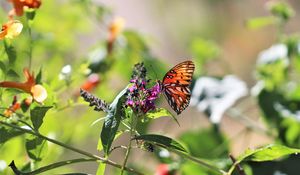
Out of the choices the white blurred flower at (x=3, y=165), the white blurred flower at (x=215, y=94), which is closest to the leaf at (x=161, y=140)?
the white blurred flower at (x=3, y=165)

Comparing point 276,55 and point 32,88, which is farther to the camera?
point 276,55

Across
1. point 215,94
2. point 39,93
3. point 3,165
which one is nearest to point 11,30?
point 39,93

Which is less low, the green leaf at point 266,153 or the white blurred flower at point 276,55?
the white blurred flower at point 276,55

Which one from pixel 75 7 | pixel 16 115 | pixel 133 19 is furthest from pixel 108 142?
pixel 133 19

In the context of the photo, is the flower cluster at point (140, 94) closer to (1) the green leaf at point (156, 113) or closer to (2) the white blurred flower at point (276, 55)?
(1) the green leaf at point (156, 113)

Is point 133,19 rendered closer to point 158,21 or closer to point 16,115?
point 158,21

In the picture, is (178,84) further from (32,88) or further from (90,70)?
(90,70)
